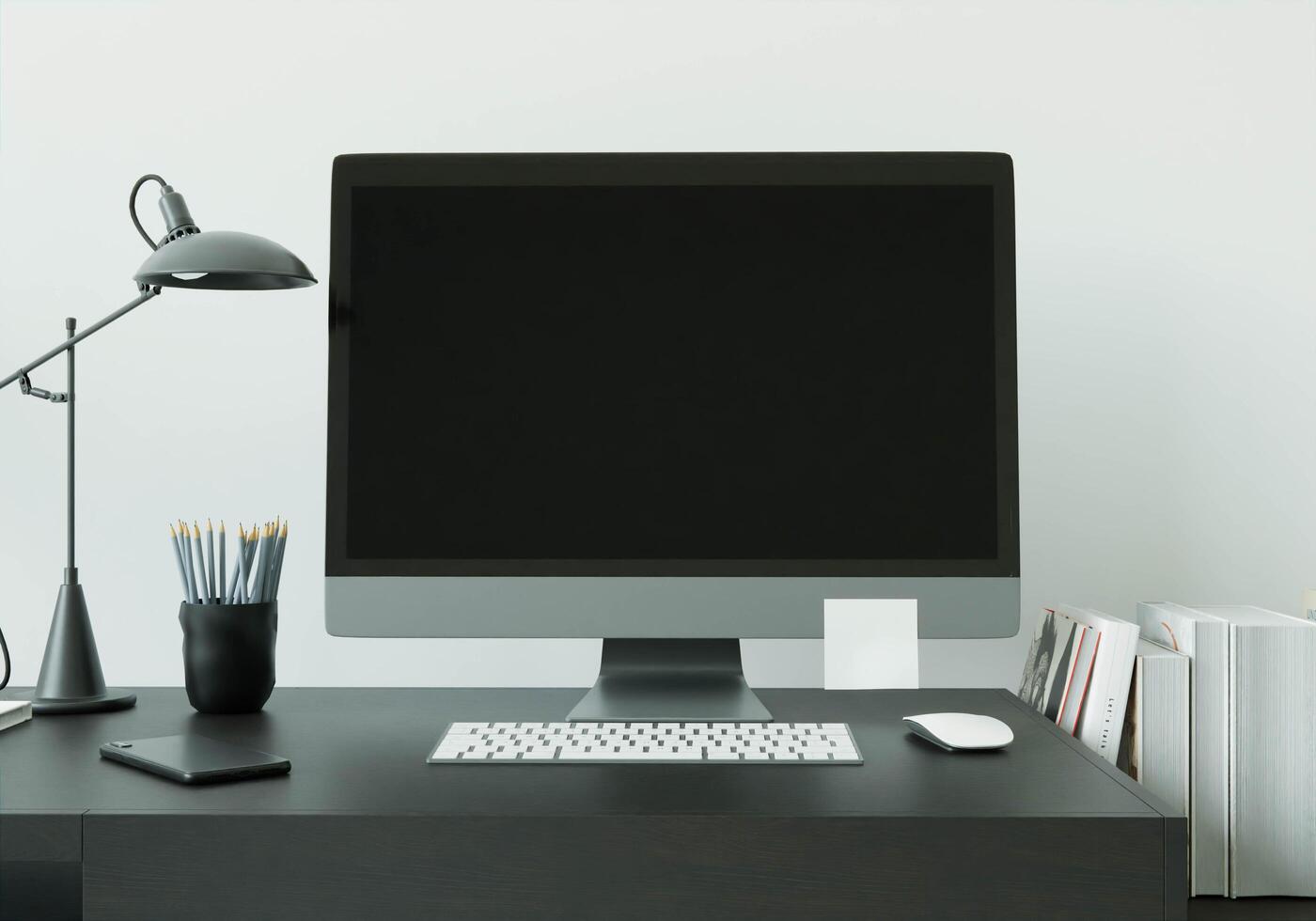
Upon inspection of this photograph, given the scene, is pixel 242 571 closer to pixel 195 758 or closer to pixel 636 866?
pixel 195 758

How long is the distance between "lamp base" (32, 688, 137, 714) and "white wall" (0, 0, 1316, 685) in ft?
0.93

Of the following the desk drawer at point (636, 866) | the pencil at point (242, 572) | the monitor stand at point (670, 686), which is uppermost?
the pencil at point (242, 572)

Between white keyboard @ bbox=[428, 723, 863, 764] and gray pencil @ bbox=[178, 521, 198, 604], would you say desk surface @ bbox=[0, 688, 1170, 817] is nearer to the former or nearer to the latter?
white keyboard @ bbox=[428, 723, 863, 764]

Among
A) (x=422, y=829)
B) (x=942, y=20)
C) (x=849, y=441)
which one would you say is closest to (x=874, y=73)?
(x=942, y=20)

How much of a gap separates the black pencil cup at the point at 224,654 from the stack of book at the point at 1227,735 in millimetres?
848

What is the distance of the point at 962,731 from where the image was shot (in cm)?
96

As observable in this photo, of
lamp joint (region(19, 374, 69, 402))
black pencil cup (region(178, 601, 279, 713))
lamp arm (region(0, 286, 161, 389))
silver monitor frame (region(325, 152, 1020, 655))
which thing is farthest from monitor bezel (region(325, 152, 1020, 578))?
lamp joint (region(19, 374, 69, 402))

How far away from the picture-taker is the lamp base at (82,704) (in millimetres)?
1110

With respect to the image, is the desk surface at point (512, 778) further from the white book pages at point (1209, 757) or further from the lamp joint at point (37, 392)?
the lamp joint at point (37, 392)

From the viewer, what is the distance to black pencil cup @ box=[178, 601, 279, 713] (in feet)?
3.57

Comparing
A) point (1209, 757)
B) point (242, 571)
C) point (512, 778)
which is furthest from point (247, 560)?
point (1209, 757)

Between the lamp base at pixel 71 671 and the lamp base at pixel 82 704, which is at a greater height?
the lamp base at pixel 71 671

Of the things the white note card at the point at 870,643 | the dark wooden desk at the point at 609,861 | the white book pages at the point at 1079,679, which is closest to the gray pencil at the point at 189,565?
the dark wooden desk at the point at 609,861

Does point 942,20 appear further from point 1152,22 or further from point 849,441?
point 849,441
